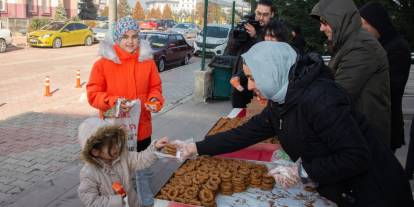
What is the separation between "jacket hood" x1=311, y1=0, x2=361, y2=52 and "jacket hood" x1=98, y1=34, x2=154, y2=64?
160 centimetres

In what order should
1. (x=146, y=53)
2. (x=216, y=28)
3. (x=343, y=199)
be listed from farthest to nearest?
1. (x=216, y=28)
2. (x=146, y=53)
3. (x=343, y=199)

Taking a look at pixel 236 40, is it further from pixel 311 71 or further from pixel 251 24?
pixel 311 71

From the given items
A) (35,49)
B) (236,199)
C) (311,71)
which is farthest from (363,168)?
(35,49)

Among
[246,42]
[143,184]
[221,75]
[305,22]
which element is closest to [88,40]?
[221,75]

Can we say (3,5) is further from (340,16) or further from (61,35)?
(340,16)

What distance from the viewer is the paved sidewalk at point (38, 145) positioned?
4.94 m

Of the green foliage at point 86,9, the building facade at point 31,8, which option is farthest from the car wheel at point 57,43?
the green foliage at point 86,9

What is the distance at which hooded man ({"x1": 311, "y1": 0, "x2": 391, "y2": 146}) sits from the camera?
2982 mm

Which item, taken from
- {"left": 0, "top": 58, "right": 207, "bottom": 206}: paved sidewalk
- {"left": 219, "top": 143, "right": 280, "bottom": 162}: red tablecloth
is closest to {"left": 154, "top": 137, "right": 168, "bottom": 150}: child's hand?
{"left": 219, "top": 143, "right": 280, "bottom": 162}: red tablecloth

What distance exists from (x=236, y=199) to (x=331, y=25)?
1537mm

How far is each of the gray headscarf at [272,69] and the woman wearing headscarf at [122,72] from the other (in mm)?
1626

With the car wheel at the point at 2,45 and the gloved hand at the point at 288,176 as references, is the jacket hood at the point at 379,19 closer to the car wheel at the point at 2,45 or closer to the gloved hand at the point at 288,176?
the gloved hand at the point at 288,176

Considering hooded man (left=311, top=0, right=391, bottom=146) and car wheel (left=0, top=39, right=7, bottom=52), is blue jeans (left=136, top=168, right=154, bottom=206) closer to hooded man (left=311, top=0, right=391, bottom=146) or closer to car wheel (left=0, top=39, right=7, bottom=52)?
hooded man (left=311, top=0, right=391, bottom=146)

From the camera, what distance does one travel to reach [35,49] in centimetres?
2338
